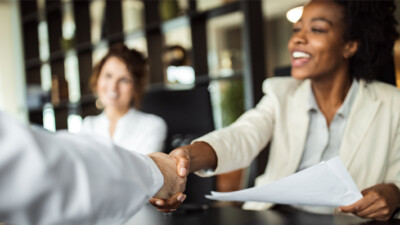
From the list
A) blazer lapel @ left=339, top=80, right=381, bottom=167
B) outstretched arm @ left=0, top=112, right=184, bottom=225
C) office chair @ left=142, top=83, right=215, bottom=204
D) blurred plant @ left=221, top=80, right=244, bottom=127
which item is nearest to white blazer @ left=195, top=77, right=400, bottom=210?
blazer lapel @ left=339, top=80, right=381, bottom=167

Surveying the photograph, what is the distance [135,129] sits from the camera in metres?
1.22

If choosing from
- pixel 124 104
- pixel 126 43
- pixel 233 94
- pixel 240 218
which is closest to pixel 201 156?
pixel 240 218

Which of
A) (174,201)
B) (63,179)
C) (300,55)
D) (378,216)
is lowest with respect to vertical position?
(378,216)

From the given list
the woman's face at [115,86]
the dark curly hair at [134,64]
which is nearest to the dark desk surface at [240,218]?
the woman's face at [115,86]

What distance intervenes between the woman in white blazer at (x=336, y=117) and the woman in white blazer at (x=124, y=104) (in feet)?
0.92

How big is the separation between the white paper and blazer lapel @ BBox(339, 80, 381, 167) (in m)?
0.22

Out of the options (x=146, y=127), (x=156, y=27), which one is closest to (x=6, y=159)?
(x=146, y=127)

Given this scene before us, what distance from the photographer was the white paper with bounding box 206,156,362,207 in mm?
536

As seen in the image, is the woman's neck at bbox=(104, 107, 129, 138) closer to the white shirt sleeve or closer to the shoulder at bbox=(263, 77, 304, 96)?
the shoulder at bbox=(263, 77, 304, 96)

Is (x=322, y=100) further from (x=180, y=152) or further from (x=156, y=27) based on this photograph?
(x=156, y=27)

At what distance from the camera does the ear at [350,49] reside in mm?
835

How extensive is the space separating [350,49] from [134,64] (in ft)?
2.87

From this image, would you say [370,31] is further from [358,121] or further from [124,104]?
[124,104]

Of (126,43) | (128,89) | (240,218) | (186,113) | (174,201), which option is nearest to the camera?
(174,201)
